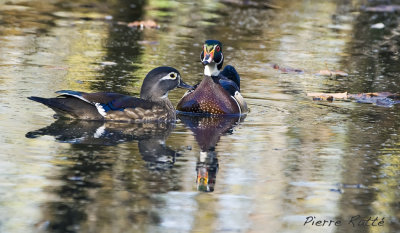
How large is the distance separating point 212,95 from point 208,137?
1837mm

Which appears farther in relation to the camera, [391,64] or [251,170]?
[391,64]

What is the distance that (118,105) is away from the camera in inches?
414

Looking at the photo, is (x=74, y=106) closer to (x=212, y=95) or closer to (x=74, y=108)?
(x=74, y=108)

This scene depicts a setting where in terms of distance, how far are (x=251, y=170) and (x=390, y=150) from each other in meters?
1.90

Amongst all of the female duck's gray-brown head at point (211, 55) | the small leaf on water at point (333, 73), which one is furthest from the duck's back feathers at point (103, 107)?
the small leaf on water at point (333, 73)

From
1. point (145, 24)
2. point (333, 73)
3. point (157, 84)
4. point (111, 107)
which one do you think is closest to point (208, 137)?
point (111, 107)

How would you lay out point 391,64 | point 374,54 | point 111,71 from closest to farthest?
point 111,71
point 391,64
point 374,54

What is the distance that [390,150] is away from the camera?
366 inches

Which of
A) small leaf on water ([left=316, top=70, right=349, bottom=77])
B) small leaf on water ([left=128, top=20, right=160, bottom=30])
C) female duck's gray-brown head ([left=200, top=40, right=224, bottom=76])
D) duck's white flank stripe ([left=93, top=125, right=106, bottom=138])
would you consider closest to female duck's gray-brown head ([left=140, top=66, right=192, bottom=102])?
female duck's gray-brown head ([left=200, top=40, right=224, bottom=76])

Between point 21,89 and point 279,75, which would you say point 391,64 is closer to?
point 279,75

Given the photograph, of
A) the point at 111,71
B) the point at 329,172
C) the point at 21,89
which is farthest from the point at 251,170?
the point at 111,71

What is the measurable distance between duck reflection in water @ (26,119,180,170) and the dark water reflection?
0.07 feet

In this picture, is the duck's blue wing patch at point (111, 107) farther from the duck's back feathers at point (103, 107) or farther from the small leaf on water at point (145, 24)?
the small leaf on water at point (145, 24)

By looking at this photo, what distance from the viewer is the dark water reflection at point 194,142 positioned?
22.1 feet
